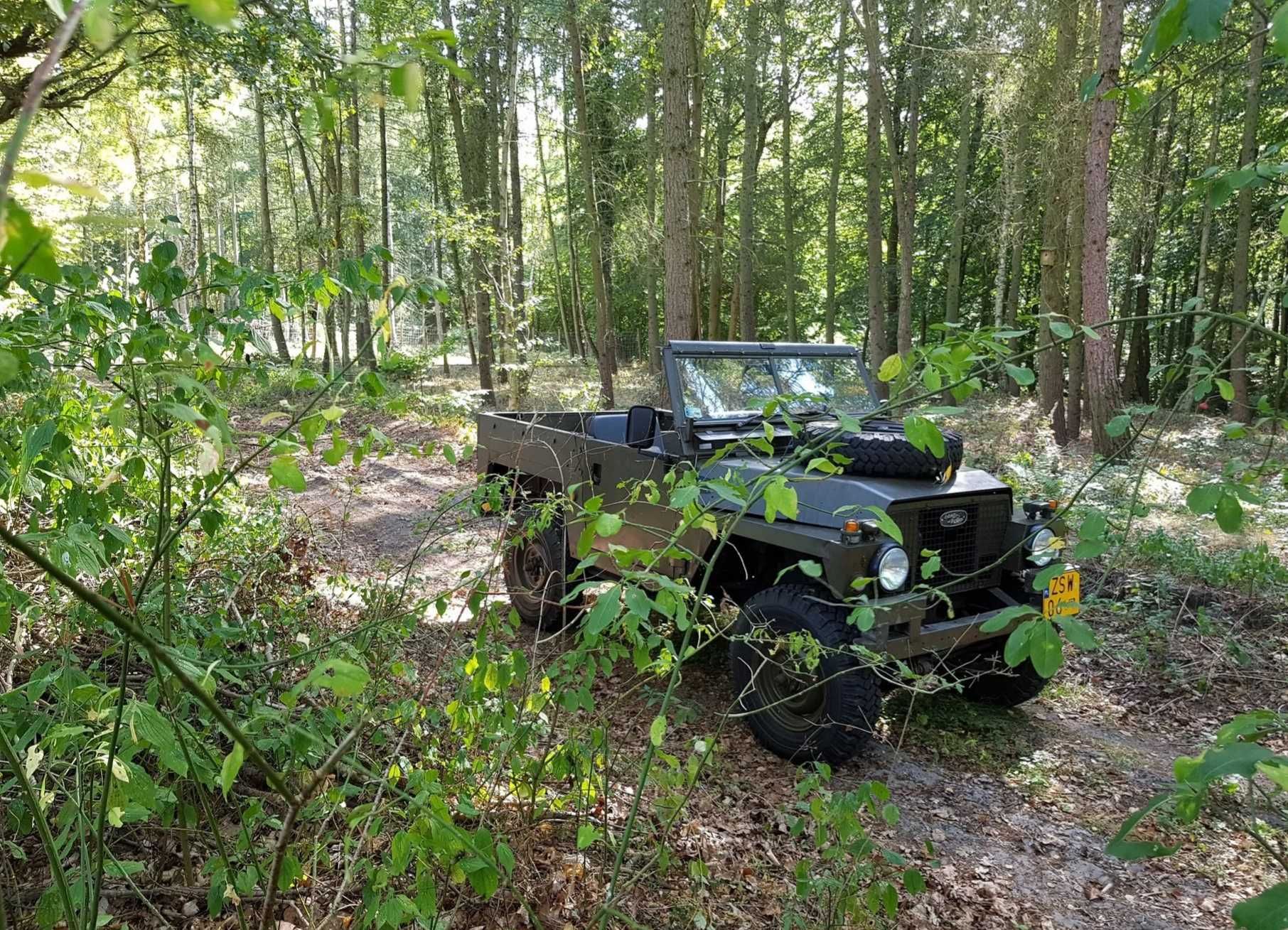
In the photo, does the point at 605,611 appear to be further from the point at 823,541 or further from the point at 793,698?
the point at 793,698

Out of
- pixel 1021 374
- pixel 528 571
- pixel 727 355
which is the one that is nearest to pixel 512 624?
pixel 1021 374

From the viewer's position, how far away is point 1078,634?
1.26 metres

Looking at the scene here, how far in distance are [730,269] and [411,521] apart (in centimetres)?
1704

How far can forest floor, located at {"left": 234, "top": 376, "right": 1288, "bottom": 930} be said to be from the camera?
2486 millimetres

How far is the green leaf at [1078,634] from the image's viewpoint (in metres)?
1.22

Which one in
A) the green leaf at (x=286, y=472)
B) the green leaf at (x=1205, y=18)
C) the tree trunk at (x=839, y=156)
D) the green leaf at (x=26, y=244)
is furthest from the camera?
the tree trunk at (x=839, y=156)

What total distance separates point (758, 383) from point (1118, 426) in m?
2.90

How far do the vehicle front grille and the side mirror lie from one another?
1570mm

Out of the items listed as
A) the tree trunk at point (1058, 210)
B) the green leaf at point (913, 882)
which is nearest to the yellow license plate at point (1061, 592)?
the green leaf at point (913, 882)

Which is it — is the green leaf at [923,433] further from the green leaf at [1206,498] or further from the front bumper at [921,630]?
the front bumper at [921,630]

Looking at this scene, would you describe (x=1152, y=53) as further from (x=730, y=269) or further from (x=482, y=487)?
(x=730, y=269)

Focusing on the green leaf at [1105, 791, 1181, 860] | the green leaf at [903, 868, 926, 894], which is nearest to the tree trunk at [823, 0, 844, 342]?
the green leaf at [903, 868, 926, 894]

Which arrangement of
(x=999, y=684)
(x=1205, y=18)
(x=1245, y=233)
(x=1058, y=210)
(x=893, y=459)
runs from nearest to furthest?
(x=1205, y=18)
(x=893, y=459)
(x=999, y=684)
(x=1058, y=210)
(x=1245, y=233)

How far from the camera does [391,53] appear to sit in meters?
1.10
